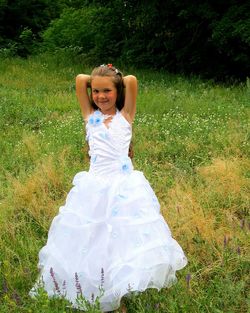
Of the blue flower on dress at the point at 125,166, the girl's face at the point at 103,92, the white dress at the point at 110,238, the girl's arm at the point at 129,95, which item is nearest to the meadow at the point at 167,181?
the white dress at the point at 110,238

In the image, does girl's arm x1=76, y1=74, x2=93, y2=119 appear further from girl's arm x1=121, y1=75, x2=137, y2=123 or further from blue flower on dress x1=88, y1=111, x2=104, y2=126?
girl's arm x1=121, y1=75, x2=137, y2=123

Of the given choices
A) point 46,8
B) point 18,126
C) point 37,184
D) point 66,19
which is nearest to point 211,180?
point 37,184

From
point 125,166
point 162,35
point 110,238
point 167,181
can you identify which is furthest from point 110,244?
point 162,35

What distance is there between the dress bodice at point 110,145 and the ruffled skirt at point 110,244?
8 cm

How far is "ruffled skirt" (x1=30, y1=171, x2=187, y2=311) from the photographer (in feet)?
13.4

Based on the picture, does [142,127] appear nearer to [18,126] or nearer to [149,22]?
[18,126]

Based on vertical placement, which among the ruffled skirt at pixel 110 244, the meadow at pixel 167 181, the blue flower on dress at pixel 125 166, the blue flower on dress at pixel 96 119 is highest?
the blue flower on dress at pixel 96 119

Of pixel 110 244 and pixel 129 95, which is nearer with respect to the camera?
pixel 110 244

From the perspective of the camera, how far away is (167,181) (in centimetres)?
666

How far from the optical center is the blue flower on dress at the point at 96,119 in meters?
4.40

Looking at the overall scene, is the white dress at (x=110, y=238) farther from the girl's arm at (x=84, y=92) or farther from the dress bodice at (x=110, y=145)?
the girl's arm at (x=84, y=92)

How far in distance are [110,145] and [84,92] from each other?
0.49m

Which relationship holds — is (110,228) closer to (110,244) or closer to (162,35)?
(110,244)

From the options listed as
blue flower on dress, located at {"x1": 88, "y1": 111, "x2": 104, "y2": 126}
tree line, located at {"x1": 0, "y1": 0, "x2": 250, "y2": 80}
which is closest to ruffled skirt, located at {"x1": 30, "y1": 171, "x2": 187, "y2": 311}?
blue flower on dress, located at {"x1": 88, "y1": 111, "x2": 104, "y2": 126}
